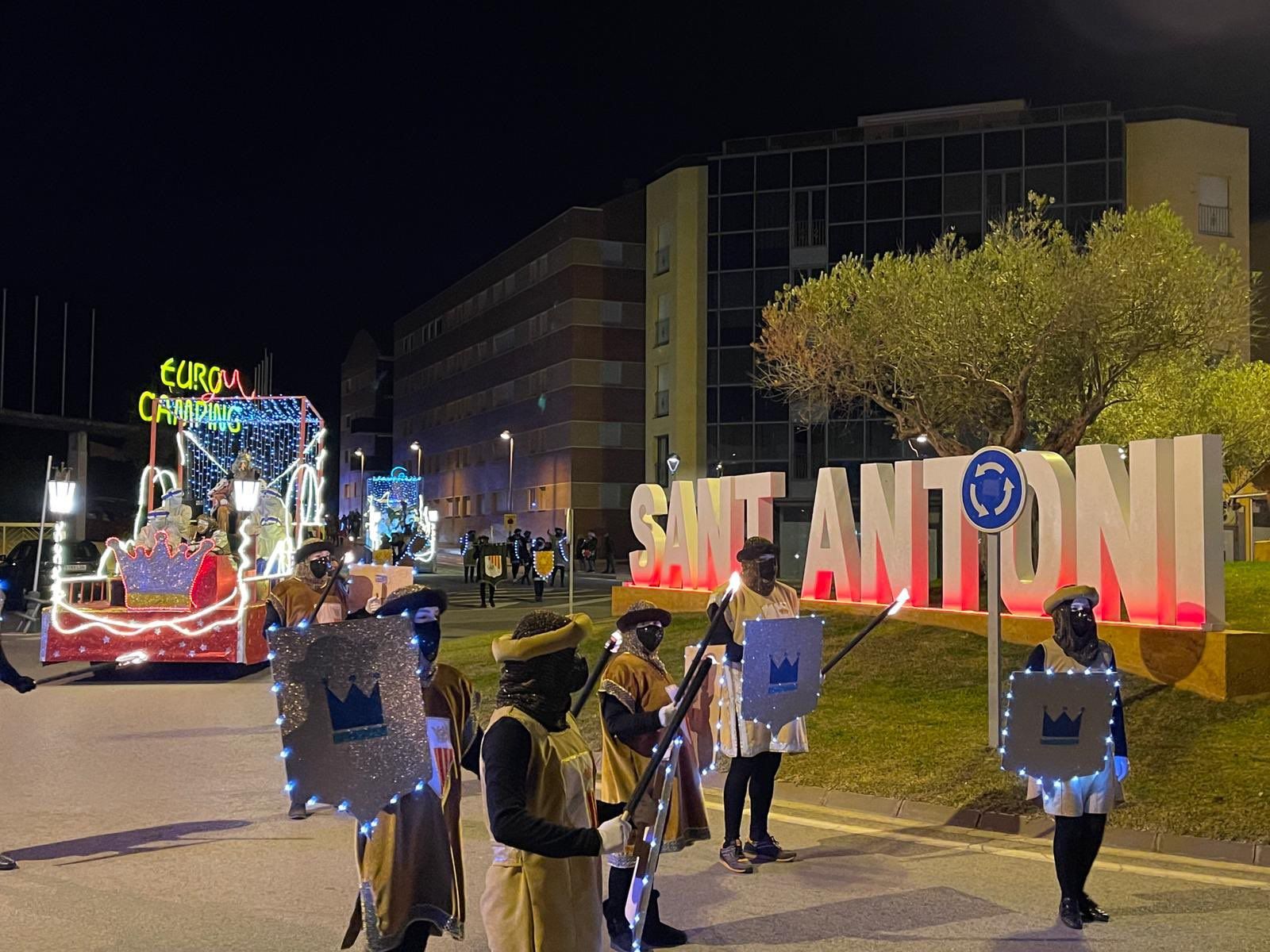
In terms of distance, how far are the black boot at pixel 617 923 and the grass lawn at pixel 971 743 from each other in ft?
13.1

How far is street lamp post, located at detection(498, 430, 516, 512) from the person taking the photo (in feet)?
228

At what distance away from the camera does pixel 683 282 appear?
192 feet

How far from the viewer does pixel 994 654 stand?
35.3ft

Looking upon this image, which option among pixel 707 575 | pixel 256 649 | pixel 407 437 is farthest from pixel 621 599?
pixel 407 437

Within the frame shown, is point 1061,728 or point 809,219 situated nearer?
point 1061,728

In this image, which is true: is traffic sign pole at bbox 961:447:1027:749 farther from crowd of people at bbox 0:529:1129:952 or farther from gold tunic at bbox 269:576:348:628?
gold tunic at bbox 269:576:348:628

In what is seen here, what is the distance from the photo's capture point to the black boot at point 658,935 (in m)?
5.92

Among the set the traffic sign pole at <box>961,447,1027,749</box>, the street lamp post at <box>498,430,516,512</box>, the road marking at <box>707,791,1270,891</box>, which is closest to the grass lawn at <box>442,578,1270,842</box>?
the traffic sign pole at <box>961,447,1027,749</box>

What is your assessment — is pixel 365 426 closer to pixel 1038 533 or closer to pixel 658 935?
pixel 1038 533

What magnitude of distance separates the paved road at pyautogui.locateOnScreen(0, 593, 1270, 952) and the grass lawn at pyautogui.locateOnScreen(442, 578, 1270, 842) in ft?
2.33

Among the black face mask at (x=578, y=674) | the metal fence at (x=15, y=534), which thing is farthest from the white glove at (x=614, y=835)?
the metal fence at (x=15, y=534)

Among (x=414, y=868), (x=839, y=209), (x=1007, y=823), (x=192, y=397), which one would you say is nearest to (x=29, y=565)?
(x=192, y=397)

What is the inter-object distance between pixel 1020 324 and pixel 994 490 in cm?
1164

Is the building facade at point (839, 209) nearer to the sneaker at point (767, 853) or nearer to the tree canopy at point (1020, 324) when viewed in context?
the tree canopy at point (1020, 324)
